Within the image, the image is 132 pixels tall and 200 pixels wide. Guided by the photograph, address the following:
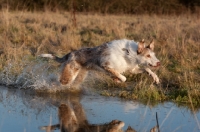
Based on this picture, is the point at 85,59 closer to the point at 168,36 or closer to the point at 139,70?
the point at 139,70

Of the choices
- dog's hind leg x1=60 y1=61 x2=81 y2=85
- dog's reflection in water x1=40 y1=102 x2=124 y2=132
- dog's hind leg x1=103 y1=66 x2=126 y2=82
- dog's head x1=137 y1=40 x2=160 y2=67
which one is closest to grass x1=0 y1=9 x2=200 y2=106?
dog's hind leg x1=103 y1=66 x2=126 y2=82

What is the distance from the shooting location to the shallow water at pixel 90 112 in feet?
22.1

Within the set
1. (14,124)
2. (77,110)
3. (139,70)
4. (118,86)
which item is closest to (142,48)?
(139,70)

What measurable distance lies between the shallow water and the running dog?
0.48 meters

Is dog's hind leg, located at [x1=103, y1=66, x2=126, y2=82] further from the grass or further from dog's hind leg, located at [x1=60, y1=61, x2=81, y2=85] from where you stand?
dog's hind leg, located at [x1=60, y1=61, x2=81, y2=85]

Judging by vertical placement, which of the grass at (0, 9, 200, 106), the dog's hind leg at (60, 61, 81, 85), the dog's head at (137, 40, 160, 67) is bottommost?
the grass at (0, 9, 200, 106)

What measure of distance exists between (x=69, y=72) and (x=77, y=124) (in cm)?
236

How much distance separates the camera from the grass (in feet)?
29.8

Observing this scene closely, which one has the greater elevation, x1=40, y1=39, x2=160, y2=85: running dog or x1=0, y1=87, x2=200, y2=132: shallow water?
x1=40, y1=39, x2=160, y2=85: running dog

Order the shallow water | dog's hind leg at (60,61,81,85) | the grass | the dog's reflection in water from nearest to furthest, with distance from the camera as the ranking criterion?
the dog's reflection in water → the shallow water → the grass → dog's hind leg at (60,61,81,85)

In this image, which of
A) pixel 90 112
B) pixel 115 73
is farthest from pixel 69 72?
pixel 90 112

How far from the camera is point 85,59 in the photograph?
9219 mm

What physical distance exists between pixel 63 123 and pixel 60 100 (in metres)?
1.83

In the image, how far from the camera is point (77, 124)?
22.9 feet
